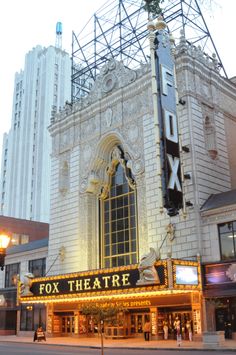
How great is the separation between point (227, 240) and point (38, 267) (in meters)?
22.0

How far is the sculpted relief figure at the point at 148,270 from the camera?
27.5 m

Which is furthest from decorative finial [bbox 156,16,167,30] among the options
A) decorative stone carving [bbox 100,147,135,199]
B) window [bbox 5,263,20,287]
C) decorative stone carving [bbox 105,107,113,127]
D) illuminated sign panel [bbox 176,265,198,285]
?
window [bbox 5,263,20,287]

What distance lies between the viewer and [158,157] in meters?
26.5

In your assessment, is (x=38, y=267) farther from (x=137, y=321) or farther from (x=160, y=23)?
(x=160, y=23)

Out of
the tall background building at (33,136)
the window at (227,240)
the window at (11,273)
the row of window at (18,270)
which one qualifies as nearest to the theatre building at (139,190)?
the window at (227,240)

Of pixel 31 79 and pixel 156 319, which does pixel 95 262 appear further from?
pixel 31 79

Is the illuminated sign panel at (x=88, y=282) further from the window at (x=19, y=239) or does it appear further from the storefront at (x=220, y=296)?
the window at (x=19, y=239)

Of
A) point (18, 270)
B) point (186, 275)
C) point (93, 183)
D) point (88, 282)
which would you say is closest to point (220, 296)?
point (186, 275)

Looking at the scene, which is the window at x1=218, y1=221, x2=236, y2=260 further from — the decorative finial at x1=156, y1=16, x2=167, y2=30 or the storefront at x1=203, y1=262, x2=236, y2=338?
the decorative finial at x1=156, y1=16, x2=167, y2=30

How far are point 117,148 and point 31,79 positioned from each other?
79303 millimetres

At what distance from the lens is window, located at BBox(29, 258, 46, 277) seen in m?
43.5

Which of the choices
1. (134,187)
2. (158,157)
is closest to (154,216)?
(134,187)

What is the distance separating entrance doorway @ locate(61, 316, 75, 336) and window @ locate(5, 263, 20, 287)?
10.6 m

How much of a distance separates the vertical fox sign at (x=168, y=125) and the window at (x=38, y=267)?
67.6 feet
